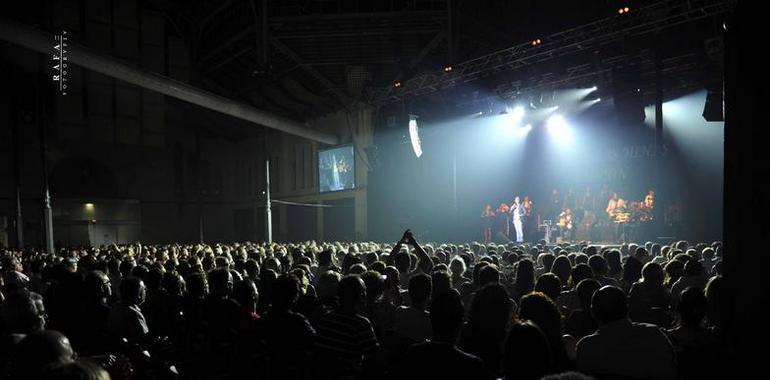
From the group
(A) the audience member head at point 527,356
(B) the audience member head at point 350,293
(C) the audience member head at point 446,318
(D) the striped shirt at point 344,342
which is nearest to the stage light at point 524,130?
(B) the audience member head at point 350,293

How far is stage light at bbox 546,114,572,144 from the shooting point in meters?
22.3

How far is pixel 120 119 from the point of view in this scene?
29.3 meters

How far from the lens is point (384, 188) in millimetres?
27094

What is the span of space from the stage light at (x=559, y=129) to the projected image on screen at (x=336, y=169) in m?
11.8

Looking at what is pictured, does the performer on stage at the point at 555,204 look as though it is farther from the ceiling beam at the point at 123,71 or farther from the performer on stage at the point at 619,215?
the ceiling beam at the point at 123,71

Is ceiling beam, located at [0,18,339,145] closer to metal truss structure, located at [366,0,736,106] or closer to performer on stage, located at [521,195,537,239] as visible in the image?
metal truss structure, located at [366,0,736,106]

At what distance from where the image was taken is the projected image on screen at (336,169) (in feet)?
99.0

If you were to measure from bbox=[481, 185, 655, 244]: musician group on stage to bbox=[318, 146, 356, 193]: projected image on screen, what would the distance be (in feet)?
31.0

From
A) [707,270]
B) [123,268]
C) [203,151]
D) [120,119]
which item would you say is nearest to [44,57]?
[120,119]

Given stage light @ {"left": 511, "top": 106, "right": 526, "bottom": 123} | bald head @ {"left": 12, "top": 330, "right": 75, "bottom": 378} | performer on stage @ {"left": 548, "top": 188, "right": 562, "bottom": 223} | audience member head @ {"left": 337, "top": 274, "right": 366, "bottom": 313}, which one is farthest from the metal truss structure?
bald head @ {"left": 12, "top": 330, "right": 75, "bottom": 378}

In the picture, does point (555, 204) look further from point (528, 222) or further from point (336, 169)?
point (336, 169)

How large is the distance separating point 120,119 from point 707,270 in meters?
29.5

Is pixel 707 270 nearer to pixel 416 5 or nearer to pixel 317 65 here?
pixel 416 5

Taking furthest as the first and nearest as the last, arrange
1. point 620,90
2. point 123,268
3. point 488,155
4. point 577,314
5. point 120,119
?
point 120,119 → point 488,155 → point 620,90 → point 123,268 → point 577,314
